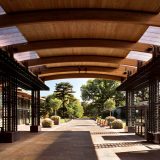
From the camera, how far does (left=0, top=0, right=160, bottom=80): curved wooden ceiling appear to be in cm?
1516

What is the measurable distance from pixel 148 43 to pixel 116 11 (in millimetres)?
5571

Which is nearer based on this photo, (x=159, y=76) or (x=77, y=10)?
(x=77, y=10)

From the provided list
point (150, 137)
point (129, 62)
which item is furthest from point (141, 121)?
point (150, 137)

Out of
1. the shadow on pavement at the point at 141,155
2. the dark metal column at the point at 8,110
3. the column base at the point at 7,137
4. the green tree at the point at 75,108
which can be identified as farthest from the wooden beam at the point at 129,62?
the green tree at the point at 75,108

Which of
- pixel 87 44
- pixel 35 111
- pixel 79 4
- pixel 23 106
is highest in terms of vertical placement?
pixel 79 4

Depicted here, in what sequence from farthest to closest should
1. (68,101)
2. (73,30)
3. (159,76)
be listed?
(68,101) < (159,76) < (73,30)

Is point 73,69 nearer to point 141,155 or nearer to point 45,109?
point 141,155

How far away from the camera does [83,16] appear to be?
1584 centimetres

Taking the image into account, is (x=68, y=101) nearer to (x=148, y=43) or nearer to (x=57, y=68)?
(x=57, y=68)

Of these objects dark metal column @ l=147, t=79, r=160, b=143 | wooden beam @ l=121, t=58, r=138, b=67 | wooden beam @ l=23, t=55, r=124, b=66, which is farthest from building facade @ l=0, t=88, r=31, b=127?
dark metal column @ l=147, t=79, r=160, b=143

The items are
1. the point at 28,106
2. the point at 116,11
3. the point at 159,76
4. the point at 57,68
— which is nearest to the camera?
the point at 116,11

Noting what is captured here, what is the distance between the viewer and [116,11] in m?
15.8

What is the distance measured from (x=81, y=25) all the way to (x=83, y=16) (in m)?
2.76

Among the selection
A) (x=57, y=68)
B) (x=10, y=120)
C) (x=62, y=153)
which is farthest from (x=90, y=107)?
(x=62, y=153)
